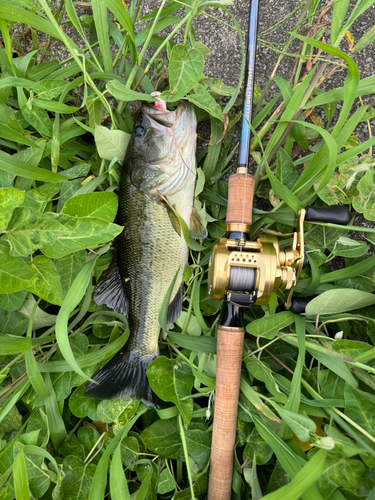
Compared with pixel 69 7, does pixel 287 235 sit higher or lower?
lower

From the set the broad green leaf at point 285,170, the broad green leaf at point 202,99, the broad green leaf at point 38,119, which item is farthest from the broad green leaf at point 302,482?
the broad green leaf at point 38,119

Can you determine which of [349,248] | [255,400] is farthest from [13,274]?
[349,248]

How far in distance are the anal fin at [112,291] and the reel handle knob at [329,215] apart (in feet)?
2.65

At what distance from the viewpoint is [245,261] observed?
1.06 metres

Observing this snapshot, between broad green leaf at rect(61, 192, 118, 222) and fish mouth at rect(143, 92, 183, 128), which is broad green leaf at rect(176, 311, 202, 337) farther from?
fish mouth at rect(143, 92, 183, 128)

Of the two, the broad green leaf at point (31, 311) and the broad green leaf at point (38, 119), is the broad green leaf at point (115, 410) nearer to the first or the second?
the broad green leaf at point (31, 311)

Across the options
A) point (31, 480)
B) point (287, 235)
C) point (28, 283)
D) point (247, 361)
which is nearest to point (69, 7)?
point (28, 283)

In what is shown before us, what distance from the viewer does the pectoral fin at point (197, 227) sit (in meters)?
1.33

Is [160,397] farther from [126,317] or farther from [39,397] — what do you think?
[39,397]

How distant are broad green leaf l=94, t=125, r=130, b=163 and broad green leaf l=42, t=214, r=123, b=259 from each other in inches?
14.7

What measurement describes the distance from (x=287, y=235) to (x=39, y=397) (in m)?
1.21

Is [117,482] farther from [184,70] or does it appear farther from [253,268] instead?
[184,70]

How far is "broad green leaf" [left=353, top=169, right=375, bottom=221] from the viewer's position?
1.17 metres

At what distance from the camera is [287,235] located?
1.28 m
